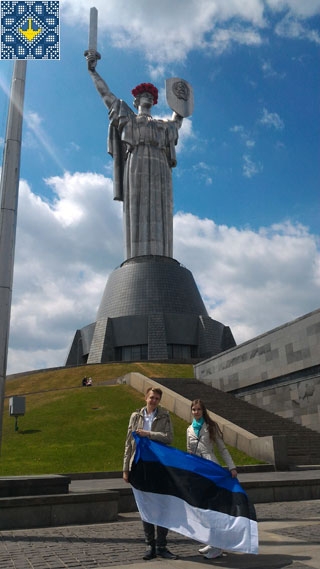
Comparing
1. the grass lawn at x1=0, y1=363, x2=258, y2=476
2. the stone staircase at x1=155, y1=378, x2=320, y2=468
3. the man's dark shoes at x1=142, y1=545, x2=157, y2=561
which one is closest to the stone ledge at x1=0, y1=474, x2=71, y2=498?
the man's dark shoes at x1=142, y1=545, x2=157, y2=561

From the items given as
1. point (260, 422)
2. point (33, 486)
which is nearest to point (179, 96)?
point (260, 422)

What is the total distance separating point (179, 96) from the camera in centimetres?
6050

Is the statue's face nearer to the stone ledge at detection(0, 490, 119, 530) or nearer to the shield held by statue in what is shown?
the shield held by statue

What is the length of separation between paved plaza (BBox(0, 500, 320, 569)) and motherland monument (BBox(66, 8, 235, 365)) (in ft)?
135

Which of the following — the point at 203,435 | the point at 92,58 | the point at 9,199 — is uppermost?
the point at 92,58

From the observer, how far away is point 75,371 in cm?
4309

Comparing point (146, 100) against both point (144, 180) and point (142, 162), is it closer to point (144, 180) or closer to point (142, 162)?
point (142, 162)

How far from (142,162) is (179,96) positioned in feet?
33.4

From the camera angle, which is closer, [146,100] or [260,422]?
[260,422]

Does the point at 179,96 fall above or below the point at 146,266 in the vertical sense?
above

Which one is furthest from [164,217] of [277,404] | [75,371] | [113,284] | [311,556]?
[311,556]

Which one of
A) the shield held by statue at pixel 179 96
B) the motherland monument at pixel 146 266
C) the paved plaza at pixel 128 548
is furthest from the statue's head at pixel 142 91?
the paved plaza at pixel 128 548

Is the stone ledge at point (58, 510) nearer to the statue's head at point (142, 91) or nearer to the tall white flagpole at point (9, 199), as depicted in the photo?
the tall white flagpole at point (9, 199)

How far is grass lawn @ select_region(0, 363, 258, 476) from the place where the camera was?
15.4m
